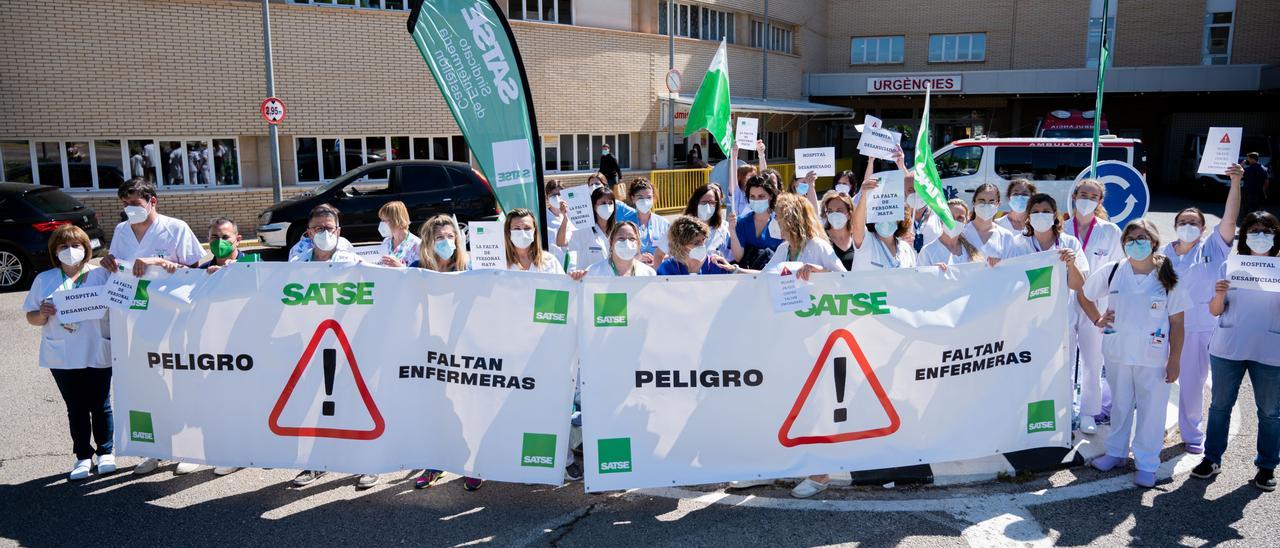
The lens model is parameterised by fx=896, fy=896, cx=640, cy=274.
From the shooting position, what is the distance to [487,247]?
5.57 meters

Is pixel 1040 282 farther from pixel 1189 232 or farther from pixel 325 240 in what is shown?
pixel 325 240

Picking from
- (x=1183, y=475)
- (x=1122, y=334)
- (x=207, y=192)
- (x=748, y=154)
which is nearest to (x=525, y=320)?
(x=1122, y=334)

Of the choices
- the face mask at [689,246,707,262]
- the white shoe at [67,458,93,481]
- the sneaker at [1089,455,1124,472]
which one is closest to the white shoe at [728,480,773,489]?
the face mask at [689,246,707,262]

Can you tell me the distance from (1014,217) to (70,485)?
6.99 metres

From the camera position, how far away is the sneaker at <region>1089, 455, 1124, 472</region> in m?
5.71

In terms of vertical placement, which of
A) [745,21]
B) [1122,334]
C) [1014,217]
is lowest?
[1122,334]

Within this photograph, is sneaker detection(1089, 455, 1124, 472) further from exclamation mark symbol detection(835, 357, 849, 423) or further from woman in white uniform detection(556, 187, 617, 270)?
woman in white uniform detection(556, 187, 617, 270)

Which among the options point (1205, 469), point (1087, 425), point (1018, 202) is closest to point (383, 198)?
point (1018, 202)

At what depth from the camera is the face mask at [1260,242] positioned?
532cm

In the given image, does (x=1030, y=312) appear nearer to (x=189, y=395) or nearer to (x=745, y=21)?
(x=189, y=395)

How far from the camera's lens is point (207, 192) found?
17.8 meters

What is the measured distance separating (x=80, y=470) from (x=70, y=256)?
4.49 ft

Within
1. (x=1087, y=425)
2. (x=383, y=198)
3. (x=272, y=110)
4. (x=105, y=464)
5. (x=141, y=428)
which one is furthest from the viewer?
(x=272, y=110)

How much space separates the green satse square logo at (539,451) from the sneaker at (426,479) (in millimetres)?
711
